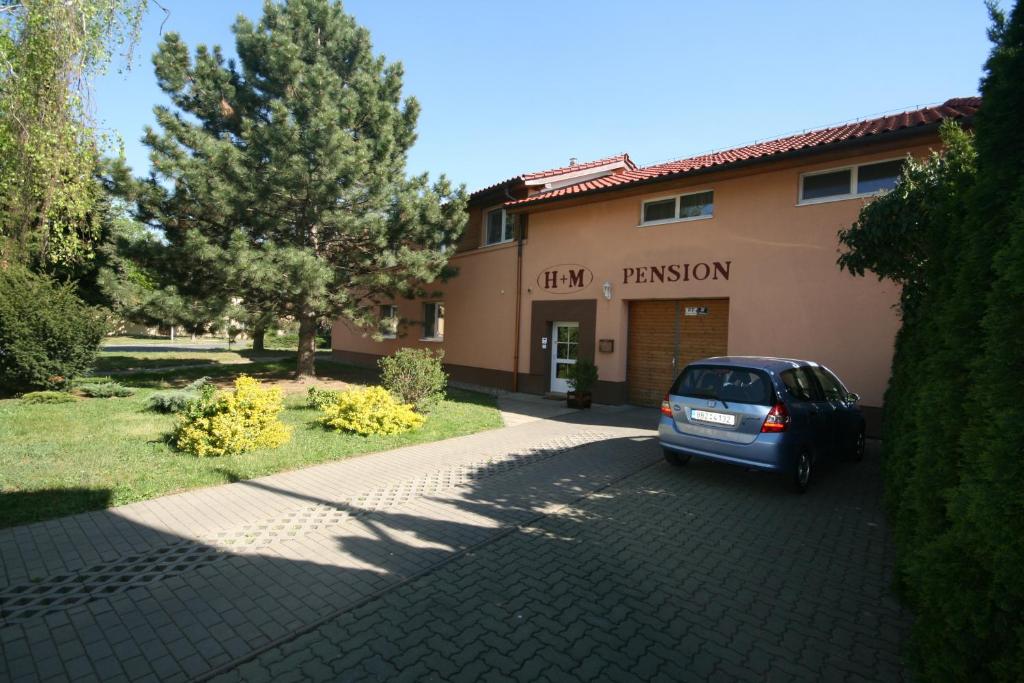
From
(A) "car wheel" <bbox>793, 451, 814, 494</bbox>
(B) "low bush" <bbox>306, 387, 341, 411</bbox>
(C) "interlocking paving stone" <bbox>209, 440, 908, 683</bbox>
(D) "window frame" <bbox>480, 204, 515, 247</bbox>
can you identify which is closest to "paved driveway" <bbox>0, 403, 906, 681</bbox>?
(C) "interlocking paving stone" <bbox>209, 440, 908, 683</bbox>

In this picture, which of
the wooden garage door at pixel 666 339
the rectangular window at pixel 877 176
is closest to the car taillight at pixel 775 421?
the wooden garage door at pixel 666 339

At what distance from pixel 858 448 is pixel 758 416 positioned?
9.60ft

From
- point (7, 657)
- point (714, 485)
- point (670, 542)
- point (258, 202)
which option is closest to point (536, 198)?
point (258, 202)

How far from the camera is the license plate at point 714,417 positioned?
19.1 ft

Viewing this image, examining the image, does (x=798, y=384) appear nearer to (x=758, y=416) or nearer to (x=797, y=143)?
(x=758, y=416)

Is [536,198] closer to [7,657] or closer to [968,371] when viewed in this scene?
[968,371]

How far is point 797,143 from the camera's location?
10297 millimetres

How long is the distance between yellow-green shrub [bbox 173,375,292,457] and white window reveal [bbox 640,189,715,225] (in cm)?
909

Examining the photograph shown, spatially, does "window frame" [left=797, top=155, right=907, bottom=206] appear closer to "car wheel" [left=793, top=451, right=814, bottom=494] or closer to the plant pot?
"car wheel" [left=793, top=451, right=814, bottom=494]

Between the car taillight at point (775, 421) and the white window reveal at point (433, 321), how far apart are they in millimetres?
14000

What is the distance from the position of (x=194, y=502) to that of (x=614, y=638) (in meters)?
4.45

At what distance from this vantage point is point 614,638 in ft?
10.1

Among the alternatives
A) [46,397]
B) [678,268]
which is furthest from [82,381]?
[678,268]

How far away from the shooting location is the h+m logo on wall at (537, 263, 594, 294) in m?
13.1
